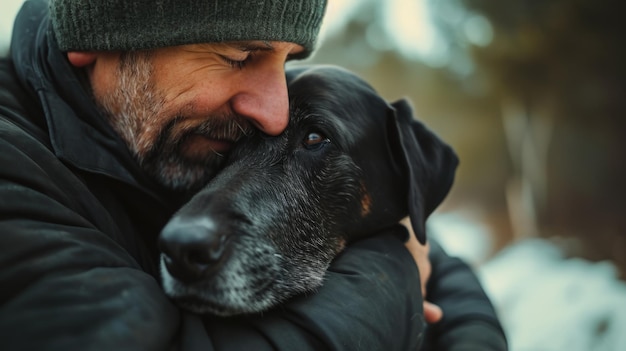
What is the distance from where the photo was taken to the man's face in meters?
2.27

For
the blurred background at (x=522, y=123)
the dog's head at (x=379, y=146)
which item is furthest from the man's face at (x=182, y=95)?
the blurred background at (x=522, y=123)

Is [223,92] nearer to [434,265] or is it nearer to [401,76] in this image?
[434,265]

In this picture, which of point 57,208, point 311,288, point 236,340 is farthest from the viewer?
point 311,288

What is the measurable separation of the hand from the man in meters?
0.23

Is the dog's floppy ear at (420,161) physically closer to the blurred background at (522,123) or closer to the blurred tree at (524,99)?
the blurred background at (522,123)

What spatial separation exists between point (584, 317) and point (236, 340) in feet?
11.1

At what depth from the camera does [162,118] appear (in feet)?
7.53

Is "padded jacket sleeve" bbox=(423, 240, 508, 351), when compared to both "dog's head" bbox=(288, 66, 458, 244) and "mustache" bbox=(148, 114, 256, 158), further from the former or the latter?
"mustache" bbox=(148, 114, 256, 158)

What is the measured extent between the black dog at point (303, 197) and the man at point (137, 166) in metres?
0.10

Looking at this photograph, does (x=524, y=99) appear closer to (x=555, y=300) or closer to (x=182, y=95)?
(x=555, y=300)

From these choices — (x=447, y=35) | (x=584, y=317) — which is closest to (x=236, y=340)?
(x=584, y=317)

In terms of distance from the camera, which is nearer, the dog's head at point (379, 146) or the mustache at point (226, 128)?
the mustache at point (226, 128)

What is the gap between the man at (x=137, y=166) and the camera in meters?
1.42

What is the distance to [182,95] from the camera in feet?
7.47
